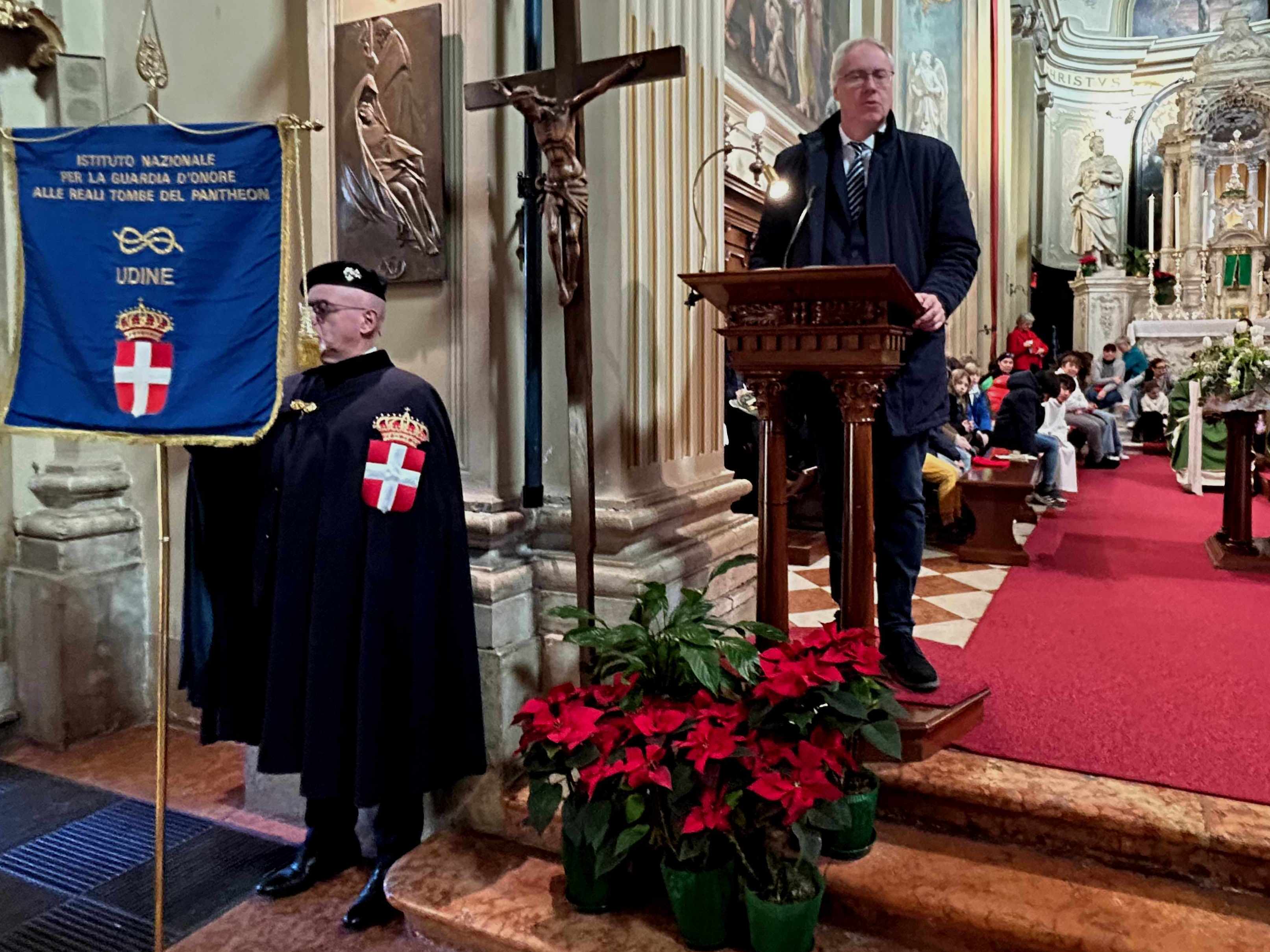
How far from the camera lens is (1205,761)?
7.57 feet

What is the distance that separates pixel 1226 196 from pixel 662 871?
638 inches

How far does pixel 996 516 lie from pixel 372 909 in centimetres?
391

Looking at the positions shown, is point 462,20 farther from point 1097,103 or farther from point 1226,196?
point 1097,103

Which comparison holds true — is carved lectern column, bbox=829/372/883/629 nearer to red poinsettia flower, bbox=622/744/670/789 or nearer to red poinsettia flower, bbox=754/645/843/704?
red poinsettia flower, bbox=754/645/843/704

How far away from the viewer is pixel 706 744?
189 centimetres

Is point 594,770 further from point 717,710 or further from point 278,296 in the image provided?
point 278,296

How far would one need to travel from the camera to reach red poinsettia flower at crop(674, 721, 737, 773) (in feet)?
6.13

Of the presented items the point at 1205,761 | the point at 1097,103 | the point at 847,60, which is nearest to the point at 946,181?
→ the point at 847,60

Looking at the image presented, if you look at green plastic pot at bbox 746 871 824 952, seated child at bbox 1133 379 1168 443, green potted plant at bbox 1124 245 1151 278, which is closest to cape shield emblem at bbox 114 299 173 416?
green plastic pot at bbox 746 871 824 952

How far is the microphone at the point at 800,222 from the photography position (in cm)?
197

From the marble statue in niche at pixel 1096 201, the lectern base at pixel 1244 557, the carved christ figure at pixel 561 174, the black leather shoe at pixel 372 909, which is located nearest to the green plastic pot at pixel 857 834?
the black leather shoe at pixel 372 909

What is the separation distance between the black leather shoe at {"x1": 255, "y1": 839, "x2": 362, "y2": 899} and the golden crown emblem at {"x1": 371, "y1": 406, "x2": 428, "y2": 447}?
1.09 metres

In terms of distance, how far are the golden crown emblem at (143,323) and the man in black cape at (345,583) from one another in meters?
0.30

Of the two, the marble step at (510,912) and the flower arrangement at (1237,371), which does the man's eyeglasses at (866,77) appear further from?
the flower arrangement at (1237,371)
